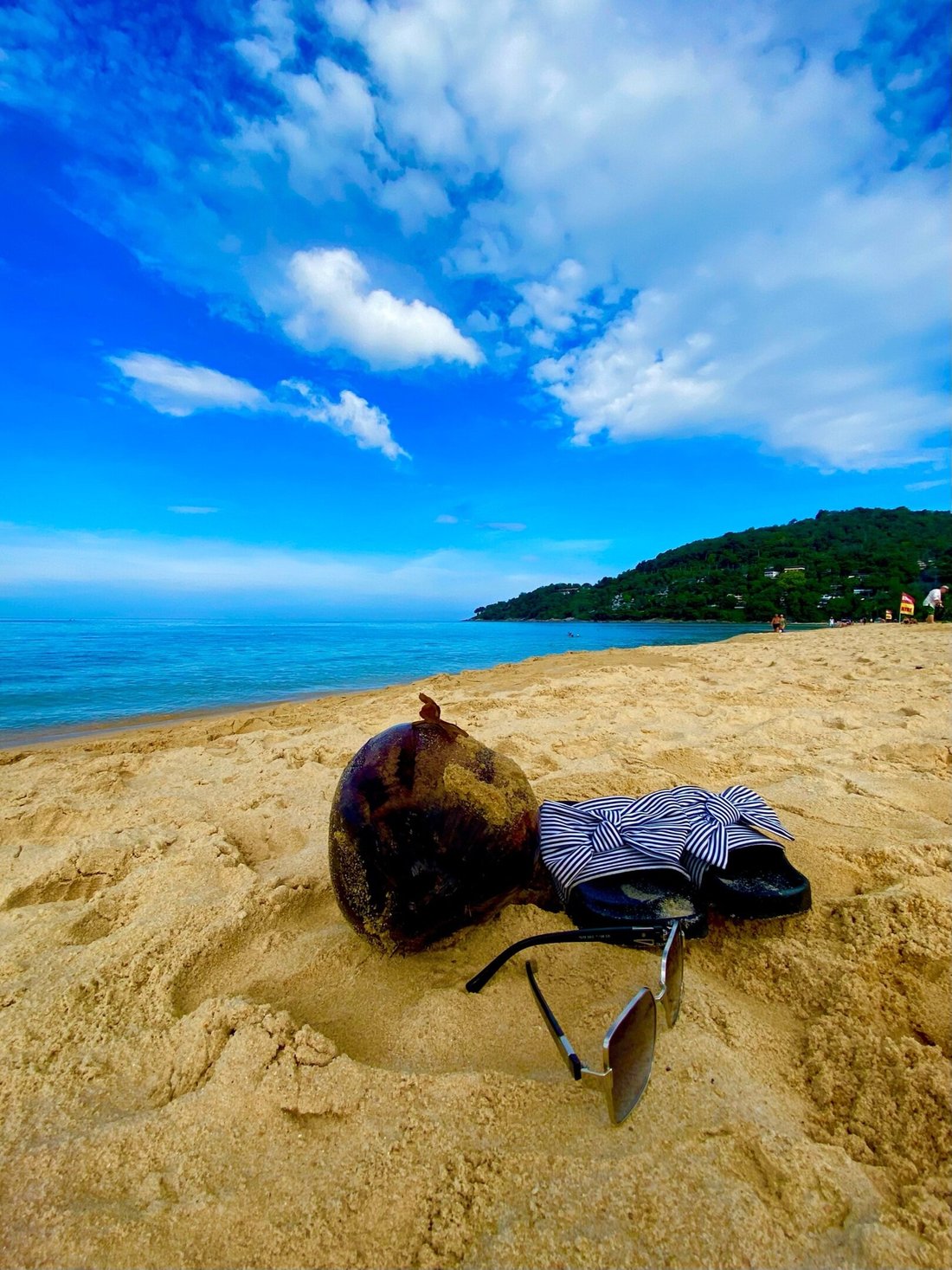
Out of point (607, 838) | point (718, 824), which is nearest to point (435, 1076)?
point (607, 838)

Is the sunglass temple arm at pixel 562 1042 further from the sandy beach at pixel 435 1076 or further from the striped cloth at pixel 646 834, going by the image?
the striped cloth at pixel 646 834

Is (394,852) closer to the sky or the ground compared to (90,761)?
closer to the sky

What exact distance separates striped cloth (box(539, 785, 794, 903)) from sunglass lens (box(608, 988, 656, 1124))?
2.21ft

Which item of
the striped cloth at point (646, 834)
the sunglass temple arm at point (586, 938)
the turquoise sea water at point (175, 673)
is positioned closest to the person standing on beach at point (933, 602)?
the turquoise sea water at point (175, 673)

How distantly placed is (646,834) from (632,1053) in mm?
955

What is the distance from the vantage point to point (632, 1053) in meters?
1.35

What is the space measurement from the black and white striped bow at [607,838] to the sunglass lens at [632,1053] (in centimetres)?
67

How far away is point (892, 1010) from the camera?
1.56 meters

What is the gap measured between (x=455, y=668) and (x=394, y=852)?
14.0 m

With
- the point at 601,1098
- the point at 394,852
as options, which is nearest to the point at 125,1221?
the point at 394,852

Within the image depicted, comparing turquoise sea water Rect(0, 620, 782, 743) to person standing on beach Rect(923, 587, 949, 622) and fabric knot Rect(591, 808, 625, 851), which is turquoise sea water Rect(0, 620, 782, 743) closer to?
fabric knot Rect(591, 808, 625, 851)

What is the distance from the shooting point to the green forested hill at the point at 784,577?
43.3 meters

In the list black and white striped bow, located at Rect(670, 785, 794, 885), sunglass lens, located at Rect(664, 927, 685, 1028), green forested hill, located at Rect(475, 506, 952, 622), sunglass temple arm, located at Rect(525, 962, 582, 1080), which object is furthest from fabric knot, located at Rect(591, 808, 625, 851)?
green forested hill, located at Rect(475, 506, 952, 622)

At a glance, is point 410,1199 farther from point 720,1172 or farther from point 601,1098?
point 720,1172
